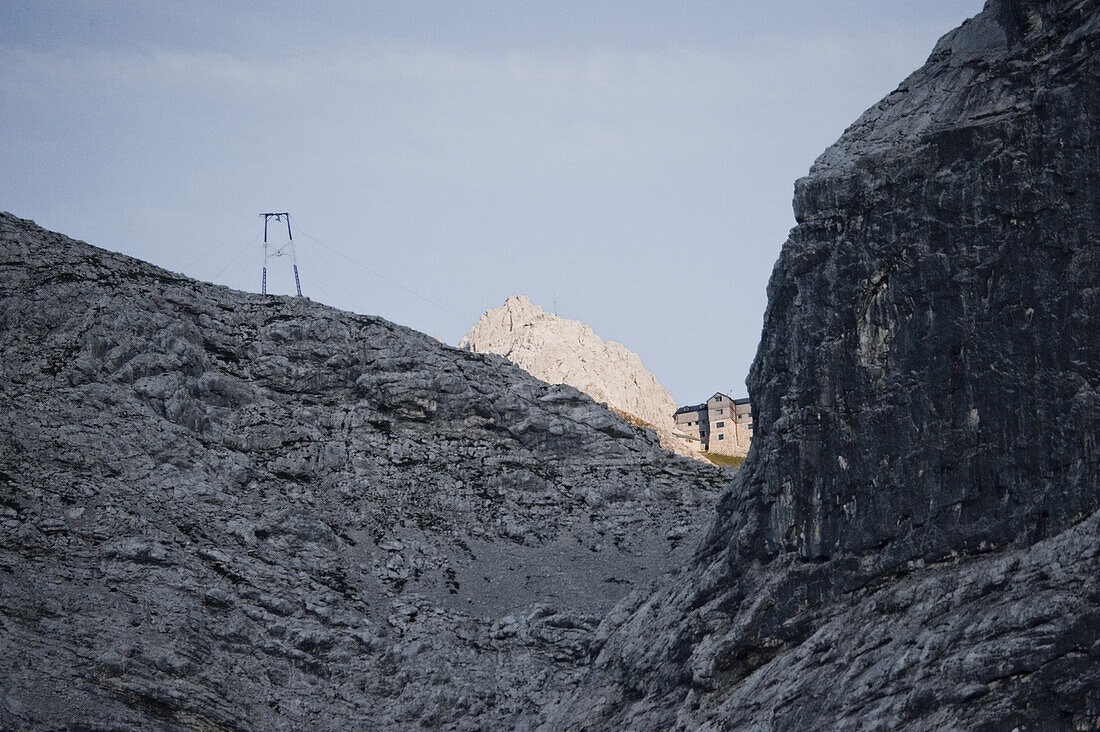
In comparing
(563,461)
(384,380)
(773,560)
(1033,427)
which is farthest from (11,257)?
(1033,427)

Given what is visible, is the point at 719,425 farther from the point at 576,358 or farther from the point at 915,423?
the point at 915,423

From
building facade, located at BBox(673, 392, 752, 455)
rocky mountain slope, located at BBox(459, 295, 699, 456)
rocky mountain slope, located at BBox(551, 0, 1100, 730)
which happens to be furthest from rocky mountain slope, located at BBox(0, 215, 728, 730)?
building facade, located at BBox(673, 392, 752, 455)

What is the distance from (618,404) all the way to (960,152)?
122 meters

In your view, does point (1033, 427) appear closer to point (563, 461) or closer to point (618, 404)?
point (563, 461)

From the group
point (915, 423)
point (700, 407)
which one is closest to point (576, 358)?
point (700, 407)

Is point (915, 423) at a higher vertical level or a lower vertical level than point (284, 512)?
higher

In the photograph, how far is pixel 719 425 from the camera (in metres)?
188

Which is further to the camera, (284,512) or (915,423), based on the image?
(284,512)

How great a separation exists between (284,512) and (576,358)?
338ft

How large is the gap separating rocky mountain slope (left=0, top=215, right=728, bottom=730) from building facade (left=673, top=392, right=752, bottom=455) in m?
84.6

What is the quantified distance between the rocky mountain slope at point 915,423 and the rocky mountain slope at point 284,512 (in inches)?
504

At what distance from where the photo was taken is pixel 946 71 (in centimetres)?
6419

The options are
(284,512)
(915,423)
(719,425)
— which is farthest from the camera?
(719,425)

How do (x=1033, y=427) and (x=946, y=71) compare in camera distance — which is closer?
(x=1033, y=427)
